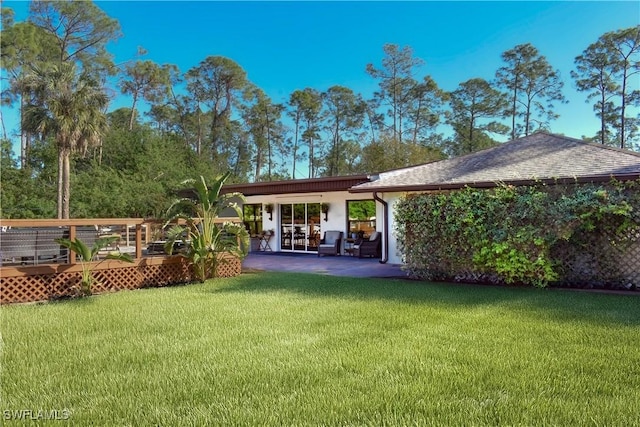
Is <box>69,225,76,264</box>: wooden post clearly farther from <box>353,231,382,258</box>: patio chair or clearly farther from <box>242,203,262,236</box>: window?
<box>242,203,262,236</box>: window

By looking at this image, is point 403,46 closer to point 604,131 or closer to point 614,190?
point 604,131

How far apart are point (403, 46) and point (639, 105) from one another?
17.2 meters

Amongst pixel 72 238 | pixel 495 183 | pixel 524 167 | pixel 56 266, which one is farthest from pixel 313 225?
pixel 56 266

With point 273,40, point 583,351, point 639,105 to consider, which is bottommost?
point 583,351

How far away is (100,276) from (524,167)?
1028cm

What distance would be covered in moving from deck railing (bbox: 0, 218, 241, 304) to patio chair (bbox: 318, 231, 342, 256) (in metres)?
6.57

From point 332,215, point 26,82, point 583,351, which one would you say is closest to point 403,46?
point 332,215

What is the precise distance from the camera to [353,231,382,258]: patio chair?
13812 millimetres

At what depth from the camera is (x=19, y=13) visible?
81.3 feet

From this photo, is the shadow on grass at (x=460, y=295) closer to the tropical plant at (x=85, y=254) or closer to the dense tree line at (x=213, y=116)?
the tropical plant at (x=85, y=254)

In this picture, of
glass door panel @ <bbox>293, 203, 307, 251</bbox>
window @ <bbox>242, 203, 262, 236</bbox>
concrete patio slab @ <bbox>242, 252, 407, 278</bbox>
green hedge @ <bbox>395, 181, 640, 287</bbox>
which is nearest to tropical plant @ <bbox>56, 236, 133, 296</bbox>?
concrete patio slab @ <bbox>242, 252, 407, 278</bbox>

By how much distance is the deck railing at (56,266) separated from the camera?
7277 millimetres


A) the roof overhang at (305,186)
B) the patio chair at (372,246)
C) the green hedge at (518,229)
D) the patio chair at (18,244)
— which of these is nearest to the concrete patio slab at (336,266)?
the patio chair at (372,246)

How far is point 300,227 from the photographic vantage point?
55.1ft
